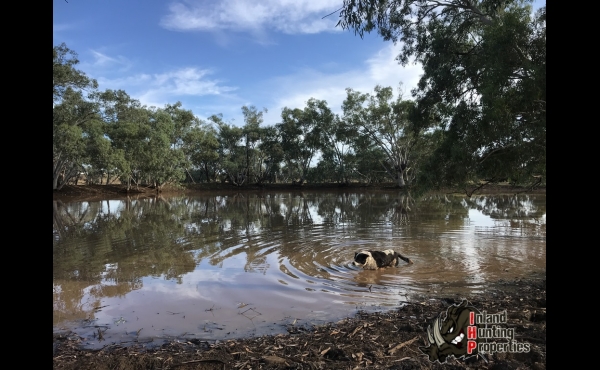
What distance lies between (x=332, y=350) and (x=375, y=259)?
157 inches

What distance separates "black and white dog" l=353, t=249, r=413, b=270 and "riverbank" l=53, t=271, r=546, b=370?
2.51 m

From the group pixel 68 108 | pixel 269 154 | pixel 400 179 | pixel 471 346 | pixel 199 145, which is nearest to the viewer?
pixel 471 346

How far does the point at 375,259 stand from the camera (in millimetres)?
6934

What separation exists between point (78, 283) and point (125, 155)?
2900cm

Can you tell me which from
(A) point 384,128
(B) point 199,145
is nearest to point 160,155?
(B) point 199,145

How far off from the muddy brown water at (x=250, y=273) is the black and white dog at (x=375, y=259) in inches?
9.1

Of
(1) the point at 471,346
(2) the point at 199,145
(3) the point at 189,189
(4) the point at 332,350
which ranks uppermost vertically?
(2) the point at 199,145

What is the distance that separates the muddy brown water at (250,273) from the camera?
4480 mm

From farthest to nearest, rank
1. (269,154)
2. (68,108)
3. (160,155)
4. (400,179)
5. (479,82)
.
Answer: (269,154)
(400,179)
(160,155)
(68,108)
(479,82)

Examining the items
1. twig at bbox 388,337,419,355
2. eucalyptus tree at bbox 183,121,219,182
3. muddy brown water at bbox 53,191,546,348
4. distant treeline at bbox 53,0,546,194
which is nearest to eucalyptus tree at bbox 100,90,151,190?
distant treeline at bbox 53,0,546,194

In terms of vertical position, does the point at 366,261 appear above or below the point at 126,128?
below

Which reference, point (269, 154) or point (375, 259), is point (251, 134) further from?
point (375, 259)

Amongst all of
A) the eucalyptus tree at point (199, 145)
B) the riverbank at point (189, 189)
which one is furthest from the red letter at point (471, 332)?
the eucalyptus tree at point (199, 145)

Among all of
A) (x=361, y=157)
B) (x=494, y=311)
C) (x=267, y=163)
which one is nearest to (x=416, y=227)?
(x=494, y=311)
